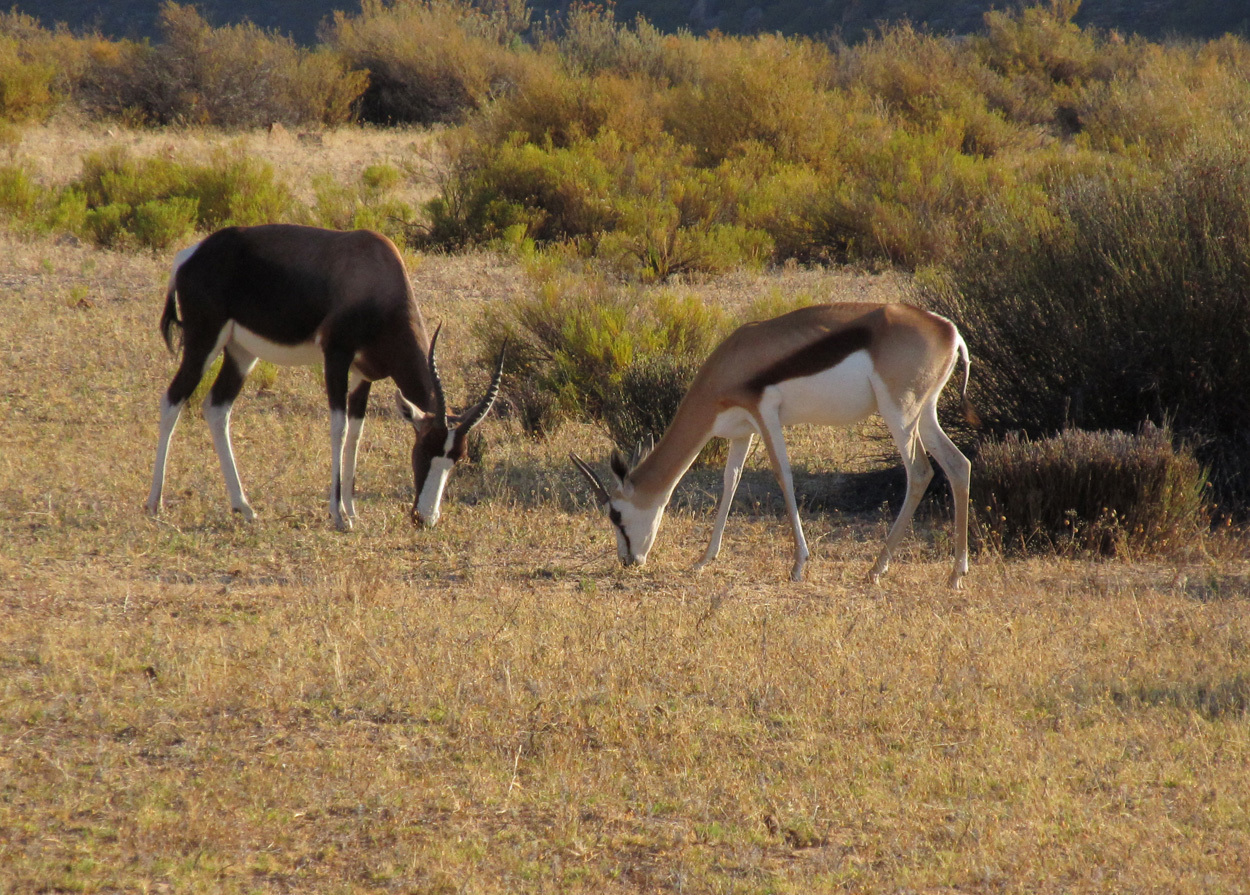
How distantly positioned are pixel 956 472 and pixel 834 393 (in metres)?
0.86

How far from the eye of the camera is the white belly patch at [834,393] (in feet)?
23.2

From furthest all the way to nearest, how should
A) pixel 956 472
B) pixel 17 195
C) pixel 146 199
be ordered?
pixel 146 199 → pixel 17 195 → pixel 956 472

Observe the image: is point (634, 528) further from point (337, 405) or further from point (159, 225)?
point (159, 225)

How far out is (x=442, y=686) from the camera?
5375mm

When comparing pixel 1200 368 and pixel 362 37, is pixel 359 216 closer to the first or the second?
pixel 1200 368

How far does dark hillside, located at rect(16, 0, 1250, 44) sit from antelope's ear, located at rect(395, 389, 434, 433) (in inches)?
1745

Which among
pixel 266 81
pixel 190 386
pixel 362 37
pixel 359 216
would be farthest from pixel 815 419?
pixel 362 37

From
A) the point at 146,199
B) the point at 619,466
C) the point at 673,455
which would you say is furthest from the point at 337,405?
the point at 146,199

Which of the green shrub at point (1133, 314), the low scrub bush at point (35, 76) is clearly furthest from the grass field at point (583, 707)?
the low scrub bush at point (35, 76)

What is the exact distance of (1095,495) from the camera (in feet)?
27.3

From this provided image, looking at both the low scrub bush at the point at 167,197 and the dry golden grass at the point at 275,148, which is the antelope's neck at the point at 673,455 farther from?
the dry golden grass at the point at 275,148

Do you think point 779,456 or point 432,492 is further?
point 432,492

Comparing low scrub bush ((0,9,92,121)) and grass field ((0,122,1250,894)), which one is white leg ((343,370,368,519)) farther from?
low scrub bush ((0,9,92,121))

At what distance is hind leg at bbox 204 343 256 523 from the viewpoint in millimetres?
8508
